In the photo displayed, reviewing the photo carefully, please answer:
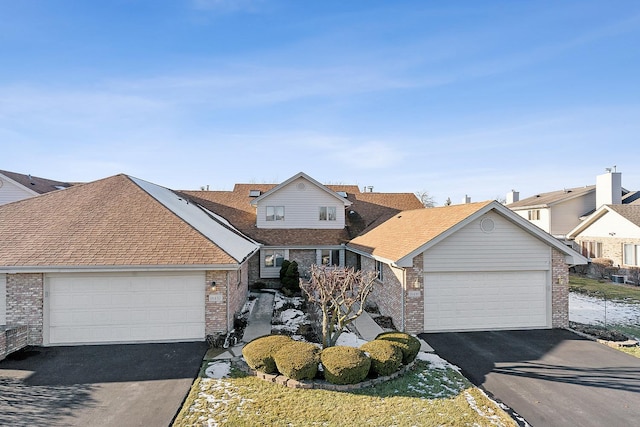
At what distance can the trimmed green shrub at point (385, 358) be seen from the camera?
8102 mm

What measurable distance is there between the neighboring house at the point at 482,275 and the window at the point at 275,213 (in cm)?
1062

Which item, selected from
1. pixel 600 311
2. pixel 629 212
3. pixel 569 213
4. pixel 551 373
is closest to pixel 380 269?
pixel 551 373

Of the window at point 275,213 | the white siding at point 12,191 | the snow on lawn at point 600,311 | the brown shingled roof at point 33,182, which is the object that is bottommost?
the snow on lawn at point 600,311

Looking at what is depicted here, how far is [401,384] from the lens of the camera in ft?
26.1

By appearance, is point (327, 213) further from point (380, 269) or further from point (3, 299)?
point (3, 299)

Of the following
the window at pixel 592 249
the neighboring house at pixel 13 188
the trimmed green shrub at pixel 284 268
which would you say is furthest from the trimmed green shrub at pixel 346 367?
the neighboring house at pixel 13 188

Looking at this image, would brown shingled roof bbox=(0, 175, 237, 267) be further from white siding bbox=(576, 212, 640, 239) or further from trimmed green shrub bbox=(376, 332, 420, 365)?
white siding bbox=(576, 212, 640, 239)

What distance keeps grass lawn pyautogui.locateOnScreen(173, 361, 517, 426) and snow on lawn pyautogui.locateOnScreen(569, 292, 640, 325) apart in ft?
29.9

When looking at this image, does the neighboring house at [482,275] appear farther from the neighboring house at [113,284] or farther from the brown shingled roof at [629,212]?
the brown shingled roof at [629,212]

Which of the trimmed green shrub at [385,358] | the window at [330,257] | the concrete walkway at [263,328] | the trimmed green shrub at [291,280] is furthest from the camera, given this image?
the window at [330,257]

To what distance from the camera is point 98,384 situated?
26.1ft

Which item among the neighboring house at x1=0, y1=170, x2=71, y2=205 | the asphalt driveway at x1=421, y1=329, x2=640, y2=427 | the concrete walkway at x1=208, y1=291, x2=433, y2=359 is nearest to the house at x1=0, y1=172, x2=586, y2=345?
the concrete walkway at x1=208, y1=291, x2=433, y2=359

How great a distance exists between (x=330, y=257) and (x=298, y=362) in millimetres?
13234

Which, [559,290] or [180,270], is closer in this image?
[180,270]
